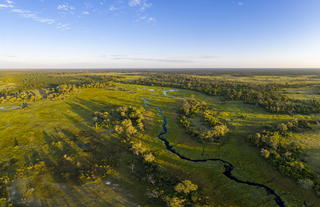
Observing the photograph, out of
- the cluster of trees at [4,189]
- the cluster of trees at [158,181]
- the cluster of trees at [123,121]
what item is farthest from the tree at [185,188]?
the cluster of trees at [4,189]

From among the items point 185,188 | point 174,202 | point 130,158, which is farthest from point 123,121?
point 174,202

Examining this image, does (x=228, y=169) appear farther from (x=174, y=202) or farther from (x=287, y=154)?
(x=174, y=202)

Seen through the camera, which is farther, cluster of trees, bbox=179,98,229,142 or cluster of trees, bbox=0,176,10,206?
cluster of trees, bbox=179,98,229,142

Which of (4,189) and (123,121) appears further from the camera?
Answer: (123,121)

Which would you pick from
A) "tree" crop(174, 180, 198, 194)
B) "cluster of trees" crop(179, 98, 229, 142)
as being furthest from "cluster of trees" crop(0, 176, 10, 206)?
"cluster of trees" crop(179, 98, 229, 142)

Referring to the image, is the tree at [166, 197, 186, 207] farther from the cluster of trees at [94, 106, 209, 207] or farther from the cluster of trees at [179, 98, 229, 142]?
the cluster of trees at [179, 98, 229, 142]

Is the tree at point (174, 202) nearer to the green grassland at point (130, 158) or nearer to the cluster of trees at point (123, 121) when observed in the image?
the green grassland at point (130, 158)

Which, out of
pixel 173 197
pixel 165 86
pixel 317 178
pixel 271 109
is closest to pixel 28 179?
pixel 173 197
